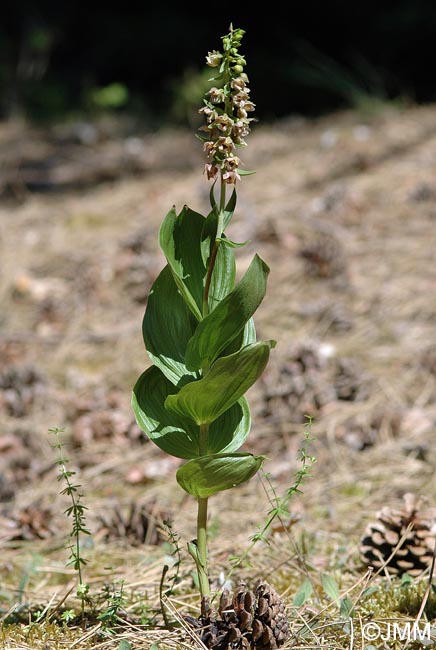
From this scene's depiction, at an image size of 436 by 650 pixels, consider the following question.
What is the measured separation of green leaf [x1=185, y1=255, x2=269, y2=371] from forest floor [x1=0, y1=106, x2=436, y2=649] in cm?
28

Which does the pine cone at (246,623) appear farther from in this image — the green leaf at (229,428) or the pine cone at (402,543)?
the pine cone at (402,543)

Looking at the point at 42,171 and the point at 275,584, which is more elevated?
the point at 42,171

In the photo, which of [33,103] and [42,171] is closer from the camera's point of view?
[42,171]

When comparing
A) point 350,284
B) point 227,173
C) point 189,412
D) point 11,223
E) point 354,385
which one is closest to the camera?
point 227,173

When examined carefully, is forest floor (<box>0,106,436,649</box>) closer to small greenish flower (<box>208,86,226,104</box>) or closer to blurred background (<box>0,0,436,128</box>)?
small greenish flower (<box>208,86,226,104</box>)

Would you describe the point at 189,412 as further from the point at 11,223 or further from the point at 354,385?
the point at 11,223

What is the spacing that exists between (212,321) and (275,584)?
672mm

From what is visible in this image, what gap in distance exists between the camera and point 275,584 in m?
1.47

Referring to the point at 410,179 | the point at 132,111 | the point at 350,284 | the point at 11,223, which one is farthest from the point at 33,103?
the point at 350,284

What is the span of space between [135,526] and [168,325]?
0.84 metres

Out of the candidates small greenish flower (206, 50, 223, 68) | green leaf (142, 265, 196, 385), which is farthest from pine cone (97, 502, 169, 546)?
small greenish flower (206, 50, 223, 68)

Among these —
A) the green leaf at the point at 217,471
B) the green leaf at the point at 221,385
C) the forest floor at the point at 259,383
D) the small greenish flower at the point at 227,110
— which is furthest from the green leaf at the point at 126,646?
the small greenish flower at the point at 227,110

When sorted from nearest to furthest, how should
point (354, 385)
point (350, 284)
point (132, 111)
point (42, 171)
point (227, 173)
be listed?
1. point (227, 173)
2. point (354, 385)
3. point (350, 284)
4. point (42, 171)
5. point (132, 111)

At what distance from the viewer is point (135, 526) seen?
1835 mm
